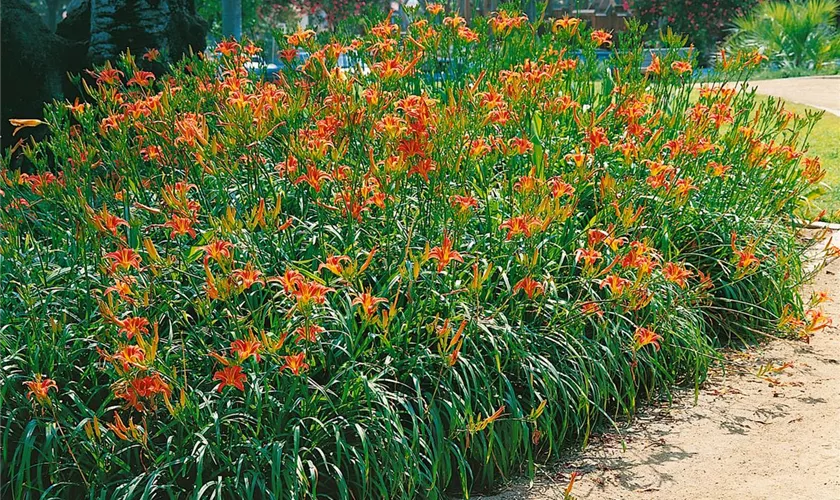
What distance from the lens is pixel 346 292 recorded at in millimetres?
3477

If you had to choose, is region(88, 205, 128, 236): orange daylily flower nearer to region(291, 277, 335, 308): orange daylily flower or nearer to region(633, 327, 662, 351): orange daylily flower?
region(291, 277, 335, 308): orange daylily flower

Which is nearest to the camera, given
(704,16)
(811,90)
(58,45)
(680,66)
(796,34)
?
(680,66)

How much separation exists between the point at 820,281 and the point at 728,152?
3.82 ft

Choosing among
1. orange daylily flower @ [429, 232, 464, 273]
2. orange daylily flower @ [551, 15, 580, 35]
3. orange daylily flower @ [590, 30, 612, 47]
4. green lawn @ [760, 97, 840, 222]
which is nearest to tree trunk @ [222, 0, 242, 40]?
green lawn @ [760, 97, 840, 222]

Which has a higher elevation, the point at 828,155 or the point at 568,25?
the point at 568,25

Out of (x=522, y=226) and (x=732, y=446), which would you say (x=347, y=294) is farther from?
(x=732, y=446)

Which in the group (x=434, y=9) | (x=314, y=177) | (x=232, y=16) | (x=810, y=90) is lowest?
(x=810, y=90)

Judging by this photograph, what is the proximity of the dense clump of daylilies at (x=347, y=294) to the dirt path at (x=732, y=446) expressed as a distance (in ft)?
0.47

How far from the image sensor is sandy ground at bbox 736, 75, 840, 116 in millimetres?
11109

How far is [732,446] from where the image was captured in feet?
12.7

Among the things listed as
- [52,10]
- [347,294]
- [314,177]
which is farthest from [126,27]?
[52,10]

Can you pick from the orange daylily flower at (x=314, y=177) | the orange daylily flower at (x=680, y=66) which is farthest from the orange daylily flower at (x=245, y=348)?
the orange daylily flower at (x=680, y=66)

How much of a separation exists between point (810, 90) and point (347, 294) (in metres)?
10.4

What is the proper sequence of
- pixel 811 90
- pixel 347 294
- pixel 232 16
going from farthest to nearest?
pixel 232 16
pixel 811 90
pixel 347 294
